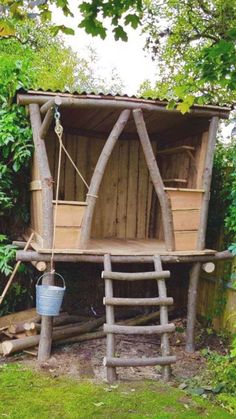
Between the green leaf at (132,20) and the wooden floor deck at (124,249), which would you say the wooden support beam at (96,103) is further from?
the green leaf at (132,20)

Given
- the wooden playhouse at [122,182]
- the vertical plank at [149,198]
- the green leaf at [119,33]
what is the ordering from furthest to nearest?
1. the vertical plank at [149,198]
2. the wooden playhouse at [122,182]
3. the green leaf at [119,33]

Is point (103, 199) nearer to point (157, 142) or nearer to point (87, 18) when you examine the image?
point (157, 142)

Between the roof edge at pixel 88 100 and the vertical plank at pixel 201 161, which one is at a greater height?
the roof edge at pixel 88 100

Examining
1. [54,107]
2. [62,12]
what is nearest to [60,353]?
[54,107]

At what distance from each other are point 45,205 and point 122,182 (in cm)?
227

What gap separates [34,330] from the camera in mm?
5070

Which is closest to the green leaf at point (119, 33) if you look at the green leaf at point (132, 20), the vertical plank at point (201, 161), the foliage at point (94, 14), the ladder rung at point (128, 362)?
the foliage at point (94, 14)

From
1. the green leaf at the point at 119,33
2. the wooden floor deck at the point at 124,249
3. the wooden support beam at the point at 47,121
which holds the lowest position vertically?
the wooden floor deck at the point at 124,249

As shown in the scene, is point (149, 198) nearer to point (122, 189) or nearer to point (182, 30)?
point (122, 189)

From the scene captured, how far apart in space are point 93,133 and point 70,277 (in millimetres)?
2176

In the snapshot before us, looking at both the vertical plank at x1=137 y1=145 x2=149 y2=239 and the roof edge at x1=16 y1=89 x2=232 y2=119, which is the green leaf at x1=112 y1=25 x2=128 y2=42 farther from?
the vertical plank at x1=137 y1=145 x2=149 y2=239

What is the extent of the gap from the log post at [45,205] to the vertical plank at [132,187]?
2.24 meters

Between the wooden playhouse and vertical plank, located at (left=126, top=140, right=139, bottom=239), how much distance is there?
2cm

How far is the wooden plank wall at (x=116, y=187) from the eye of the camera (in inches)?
258
